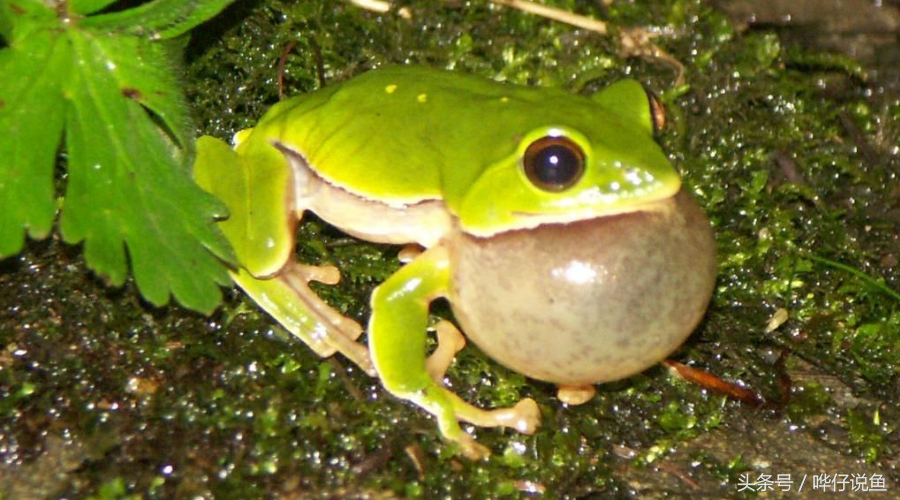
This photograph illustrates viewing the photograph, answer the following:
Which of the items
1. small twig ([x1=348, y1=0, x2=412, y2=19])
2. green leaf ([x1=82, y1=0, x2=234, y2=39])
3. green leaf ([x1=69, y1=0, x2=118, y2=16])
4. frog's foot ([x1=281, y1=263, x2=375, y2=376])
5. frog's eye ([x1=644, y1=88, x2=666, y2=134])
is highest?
green leaf ([x1=69, y1=0, x2=118, y2=16])

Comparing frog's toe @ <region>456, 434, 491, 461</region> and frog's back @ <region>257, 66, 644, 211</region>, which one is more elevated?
frog's back @ <region>257, 66, 644, 211</region>

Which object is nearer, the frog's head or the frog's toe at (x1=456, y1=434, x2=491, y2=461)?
the frog's head

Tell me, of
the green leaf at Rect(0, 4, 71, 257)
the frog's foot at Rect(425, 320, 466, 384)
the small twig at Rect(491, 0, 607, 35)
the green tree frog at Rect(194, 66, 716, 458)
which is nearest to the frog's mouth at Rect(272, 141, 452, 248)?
the green tree frog at Rect(194, 66, 716, 458)

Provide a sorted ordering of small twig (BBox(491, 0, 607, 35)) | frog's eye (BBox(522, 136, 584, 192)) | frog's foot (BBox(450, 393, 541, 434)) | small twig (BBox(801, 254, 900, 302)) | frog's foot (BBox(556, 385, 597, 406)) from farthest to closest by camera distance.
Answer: small twig (BBox(491, 0, 607, 35)) < small twig (BBox(801, 254, 900, 302)) < frog's foot (BBox(556, 385, 597, 406)) < frog's foot (BBox(450, 393, 541, 434)) < frog's eye (BBox(522, 136, 584, 192))

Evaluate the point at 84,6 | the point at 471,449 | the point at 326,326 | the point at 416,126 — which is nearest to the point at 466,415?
the point at 471,449

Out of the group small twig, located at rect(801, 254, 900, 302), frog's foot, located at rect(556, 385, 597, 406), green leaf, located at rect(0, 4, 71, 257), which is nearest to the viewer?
green leaf, located at rect(0, 4, 71, 257)

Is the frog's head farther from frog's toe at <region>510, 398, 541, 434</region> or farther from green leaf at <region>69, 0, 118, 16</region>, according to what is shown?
green leaf at <region>69, 0, 118, 16</region>

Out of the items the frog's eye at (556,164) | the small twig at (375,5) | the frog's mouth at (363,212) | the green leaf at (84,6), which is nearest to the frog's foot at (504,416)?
the frog's mouth at (363,212)

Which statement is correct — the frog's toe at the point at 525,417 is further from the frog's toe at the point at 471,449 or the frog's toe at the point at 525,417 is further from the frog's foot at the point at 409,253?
the frog's foot at the point at 409,253
